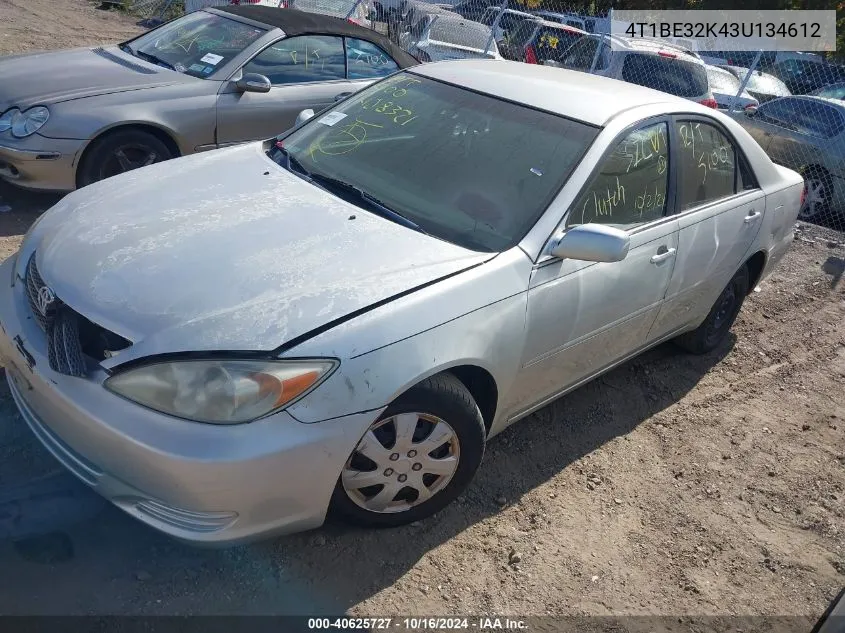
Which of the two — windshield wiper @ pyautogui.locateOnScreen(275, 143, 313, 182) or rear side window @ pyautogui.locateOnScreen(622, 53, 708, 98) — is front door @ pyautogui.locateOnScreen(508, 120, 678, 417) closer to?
windshield wiper @ pyautogui.locateOnScreen(275, 143, 313, 182)

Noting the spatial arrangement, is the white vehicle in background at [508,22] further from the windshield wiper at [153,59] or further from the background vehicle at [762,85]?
the windshield wiper at [153,59]

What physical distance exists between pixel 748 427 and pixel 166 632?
10.6 ft

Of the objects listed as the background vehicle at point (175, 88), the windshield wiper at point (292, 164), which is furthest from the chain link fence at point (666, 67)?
the windshield wiper at point (292, 164)

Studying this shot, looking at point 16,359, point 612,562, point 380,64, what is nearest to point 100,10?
point 380,64

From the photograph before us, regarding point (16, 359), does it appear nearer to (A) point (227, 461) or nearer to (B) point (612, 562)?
(A) point (227, 461)

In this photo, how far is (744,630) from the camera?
3.01 metres

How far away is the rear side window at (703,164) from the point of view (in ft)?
12.8

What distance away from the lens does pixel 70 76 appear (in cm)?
552

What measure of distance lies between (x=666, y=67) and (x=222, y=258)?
9.26 m

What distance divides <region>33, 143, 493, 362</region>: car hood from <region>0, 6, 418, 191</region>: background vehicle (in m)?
2.04

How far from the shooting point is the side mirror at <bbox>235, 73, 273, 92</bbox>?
583 cm

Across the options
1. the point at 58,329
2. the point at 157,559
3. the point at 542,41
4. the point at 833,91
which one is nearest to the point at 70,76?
the point at 58,329

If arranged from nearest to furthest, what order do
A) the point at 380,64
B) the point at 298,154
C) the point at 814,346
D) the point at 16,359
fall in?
the point at 16,359 → the point at 298,154 → the point at 814,346 → the point at 380,64

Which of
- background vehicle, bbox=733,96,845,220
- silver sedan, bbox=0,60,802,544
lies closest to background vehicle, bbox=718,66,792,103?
background vehicle, bbox=733,96,845,220
